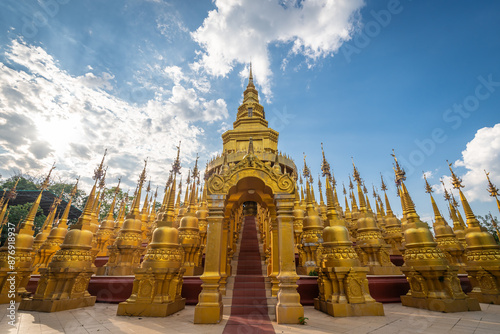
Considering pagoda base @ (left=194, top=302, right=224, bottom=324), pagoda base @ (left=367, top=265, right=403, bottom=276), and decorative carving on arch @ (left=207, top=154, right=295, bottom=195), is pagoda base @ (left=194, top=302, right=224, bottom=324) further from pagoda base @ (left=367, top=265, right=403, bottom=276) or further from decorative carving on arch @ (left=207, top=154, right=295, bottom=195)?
pagoda base @ (left=367, top=265, right=403, bottom=276)

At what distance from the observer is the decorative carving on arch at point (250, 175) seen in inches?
300

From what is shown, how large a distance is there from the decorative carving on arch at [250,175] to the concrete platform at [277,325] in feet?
12.8

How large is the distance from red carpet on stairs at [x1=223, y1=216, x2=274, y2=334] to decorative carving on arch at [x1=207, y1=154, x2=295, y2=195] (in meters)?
3.92

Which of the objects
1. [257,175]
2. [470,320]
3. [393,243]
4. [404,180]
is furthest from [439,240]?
[257,175]

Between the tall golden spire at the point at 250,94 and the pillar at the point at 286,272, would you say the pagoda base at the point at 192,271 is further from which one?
the tall golden spire at the point at 250,94

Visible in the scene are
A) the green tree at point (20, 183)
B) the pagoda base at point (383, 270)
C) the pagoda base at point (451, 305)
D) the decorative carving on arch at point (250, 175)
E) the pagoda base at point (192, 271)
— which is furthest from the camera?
the green tree at point (20, 183)

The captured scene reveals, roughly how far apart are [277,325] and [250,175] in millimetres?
4595

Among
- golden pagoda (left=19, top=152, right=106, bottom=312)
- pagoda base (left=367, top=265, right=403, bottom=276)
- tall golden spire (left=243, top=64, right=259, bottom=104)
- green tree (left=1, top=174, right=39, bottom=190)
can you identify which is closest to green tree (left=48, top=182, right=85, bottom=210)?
green tree (left=1, top=174, right=39, bottom=190)

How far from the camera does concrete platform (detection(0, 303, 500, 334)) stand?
5.41 m

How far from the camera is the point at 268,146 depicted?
132 ft

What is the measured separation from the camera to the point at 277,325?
6.01 metres

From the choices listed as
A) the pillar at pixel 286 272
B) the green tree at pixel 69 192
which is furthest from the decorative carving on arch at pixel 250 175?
the green tree at pixel 69 192

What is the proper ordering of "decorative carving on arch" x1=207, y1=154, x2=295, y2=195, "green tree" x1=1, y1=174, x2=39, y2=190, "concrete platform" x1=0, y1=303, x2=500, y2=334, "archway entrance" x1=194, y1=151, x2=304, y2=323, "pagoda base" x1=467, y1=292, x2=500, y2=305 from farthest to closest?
1. "green tree" x1=1, y1=174, x2=39, y2=190
2. "pagoda base" x1=467, y1=292, x2=500, y2=305
3. "decorative carving on arch" x1=207, y1=154, x2=295, y2=195
4. "archway entrance" x1=194, y1=151, x2=304, y2=323
5. "concrete platform" x1=0, y1=303, x2=500, y2=334

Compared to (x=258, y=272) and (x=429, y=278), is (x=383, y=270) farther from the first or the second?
(x=258, y=272)
